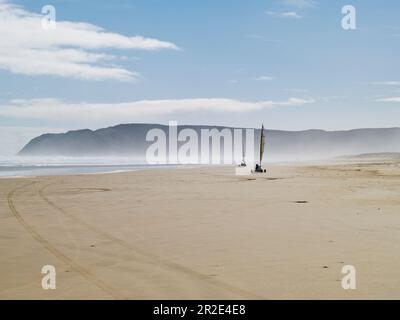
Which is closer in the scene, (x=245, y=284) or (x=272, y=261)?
(x=245, y=284)

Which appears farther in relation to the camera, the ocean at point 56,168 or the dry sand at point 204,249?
the ocean at point 56,168

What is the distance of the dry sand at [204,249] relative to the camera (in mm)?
5531

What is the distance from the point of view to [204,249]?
25.3 ft

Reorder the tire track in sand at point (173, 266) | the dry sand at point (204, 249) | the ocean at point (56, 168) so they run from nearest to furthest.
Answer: the tire track in sand at point (173, 266), the dry sand at point (204, 249), the ocean at point (56, 168)

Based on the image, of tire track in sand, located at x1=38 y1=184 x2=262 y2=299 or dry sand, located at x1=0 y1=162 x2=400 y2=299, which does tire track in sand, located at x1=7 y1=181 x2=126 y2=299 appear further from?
tire track in sand, located at x1=38 y1=184 x2=262 y2=299

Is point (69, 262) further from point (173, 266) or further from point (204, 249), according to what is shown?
point (204, 249)

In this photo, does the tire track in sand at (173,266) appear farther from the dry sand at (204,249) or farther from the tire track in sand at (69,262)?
the tire track in sand at (69,262)

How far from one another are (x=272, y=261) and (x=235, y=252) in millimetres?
818

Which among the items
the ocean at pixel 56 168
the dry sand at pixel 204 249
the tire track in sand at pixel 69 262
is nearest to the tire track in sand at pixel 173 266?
the dry sand at pixel 204 249

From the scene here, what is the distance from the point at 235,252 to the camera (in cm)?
745
